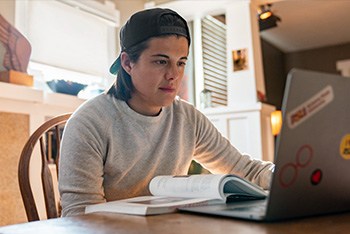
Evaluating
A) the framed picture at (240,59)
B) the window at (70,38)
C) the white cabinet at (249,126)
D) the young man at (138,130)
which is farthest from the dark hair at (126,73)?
the framed picture at (240,59)

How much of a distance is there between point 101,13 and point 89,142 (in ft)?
7.78

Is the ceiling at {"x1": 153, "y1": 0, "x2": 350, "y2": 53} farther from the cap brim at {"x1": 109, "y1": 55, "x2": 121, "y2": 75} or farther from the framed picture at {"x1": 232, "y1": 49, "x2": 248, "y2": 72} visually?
the cap brim at {"x1": 109, "y1": 55, "x2": 121, "y2": 75}

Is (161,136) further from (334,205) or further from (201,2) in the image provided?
(201,2)

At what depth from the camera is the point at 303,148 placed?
54cm

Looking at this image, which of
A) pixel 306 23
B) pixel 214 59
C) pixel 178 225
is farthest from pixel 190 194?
pixel 306 23

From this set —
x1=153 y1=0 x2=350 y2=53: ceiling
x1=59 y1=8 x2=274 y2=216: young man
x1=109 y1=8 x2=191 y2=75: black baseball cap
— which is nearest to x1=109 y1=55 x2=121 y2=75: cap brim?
x1=59 y1=8 x2=274 y2=216: young man

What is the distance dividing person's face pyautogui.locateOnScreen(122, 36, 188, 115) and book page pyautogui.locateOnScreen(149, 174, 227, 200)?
1.20 feet

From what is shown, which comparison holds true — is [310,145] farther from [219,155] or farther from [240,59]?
[240,59]

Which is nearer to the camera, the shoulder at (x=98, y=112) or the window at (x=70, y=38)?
the shoulder at (x=98, y=112)

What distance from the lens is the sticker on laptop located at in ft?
1.67

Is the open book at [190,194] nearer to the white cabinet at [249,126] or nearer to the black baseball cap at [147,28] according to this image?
the black baseball cap at [147,28]

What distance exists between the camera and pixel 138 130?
1.24 meters

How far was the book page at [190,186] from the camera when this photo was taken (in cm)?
78

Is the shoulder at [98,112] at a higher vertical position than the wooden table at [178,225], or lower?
higher
